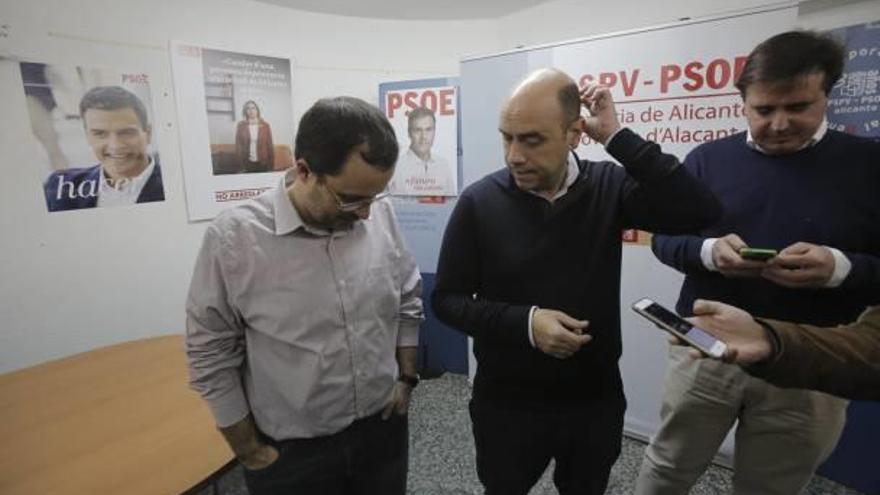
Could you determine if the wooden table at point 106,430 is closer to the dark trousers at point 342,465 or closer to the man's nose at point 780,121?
A: the dark trousers at point 342,465

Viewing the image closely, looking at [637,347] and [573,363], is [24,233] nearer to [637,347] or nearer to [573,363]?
[573,363]

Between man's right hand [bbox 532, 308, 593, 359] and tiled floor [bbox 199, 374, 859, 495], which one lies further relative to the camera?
tiled floor [bbox 199, 374, 859, 495]

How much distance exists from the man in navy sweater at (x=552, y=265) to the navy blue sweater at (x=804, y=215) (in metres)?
0.23

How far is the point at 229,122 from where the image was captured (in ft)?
9.70

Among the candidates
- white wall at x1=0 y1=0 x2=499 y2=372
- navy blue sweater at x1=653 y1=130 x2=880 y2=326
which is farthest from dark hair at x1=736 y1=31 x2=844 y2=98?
white wall at x1=0 y1=0 x2=499 y2=372

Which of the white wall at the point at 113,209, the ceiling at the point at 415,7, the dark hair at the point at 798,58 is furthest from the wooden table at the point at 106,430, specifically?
the ceiling at the point at 415,7

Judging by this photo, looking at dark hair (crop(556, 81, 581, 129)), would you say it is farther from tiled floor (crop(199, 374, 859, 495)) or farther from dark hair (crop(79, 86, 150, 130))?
dark hair (crop(79, 86, 150, 130))

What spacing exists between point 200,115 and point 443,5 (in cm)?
169

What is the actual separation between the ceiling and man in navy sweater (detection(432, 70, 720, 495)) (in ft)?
7.25

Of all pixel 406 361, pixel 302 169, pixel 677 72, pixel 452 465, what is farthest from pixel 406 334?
pixel 677 72

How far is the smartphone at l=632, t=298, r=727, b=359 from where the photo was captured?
0.94 m

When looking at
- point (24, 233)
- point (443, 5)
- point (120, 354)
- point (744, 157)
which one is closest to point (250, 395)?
point (120, 354)

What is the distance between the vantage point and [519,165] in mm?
1212

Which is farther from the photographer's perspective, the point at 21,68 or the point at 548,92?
the point at 21,68
